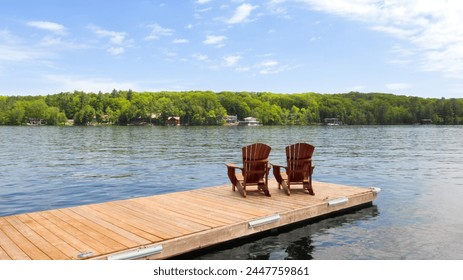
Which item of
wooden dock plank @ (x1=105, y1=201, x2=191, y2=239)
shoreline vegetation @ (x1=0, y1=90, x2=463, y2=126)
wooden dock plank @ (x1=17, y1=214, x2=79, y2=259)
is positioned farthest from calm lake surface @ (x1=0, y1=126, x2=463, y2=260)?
shoreline vegetation @ (x1=0, y1=90, x2=463, y2=126)

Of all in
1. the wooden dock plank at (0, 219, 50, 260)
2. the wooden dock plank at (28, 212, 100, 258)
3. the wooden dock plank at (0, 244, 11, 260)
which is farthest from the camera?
the wooden dock plank at (28, 212, 100, 258)

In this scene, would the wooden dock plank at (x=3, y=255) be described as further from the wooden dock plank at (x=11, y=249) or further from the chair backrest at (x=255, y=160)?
the chair backrest at (x=255, y=160)

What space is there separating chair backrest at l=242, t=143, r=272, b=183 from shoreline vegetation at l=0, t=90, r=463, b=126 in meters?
153

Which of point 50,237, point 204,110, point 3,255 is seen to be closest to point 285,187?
point 50,237

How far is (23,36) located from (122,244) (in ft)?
350

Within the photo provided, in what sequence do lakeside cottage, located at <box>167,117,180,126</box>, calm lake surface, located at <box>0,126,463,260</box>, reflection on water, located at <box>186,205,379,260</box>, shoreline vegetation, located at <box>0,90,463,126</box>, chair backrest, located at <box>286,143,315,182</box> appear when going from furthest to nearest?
lakeside cottage, located at <box>167,117,180,126</box> < shoreline vegetation, located at <box>0,90,463,126</box> < chair backrest, located at <box>286,143,315,182</box> < calm lake surface, located at <box>0,126,463,260</box> < reflection on water, located at <box>186,205,379,260</box>

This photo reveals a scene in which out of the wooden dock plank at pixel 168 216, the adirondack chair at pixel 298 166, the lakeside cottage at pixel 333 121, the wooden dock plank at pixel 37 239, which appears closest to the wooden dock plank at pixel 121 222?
the wooden dock plank at pixel 168 216

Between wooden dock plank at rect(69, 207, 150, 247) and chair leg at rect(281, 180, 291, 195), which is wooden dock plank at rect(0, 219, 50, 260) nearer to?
wooden dock plank at rect(69, 207, 150, 247)

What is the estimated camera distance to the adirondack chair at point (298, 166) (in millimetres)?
10062

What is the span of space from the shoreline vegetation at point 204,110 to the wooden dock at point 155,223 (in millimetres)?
153138

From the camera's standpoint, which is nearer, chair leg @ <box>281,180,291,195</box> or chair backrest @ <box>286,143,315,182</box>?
chair backrest @ <box>286,143,315,182</box>

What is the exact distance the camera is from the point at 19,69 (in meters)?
112

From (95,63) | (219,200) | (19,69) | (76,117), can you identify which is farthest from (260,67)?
(219,200)

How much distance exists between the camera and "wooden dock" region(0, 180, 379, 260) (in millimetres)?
6223
